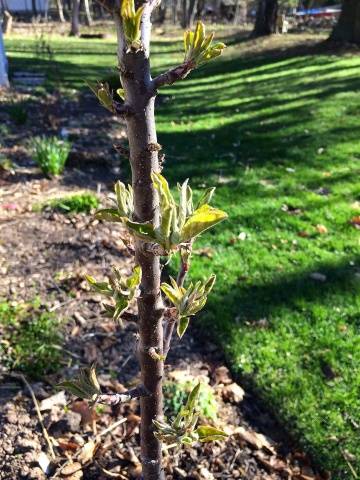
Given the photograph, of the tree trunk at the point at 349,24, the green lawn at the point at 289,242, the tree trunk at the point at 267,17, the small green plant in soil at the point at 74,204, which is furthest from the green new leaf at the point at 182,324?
the tree trunk at the point at 267,17

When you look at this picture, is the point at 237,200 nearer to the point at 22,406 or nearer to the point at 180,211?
the point at 22,406

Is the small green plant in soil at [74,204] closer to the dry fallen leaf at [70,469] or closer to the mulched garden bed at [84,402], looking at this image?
the mulched garden bed at [84,402]

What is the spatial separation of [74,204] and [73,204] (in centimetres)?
1

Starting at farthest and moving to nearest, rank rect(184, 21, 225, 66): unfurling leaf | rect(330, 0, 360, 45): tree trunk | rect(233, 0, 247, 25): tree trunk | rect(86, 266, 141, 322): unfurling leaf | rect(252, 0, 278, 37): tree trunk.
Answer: rect(233, 0, 247, 25): tree trunk < rect(252, 0, 278, 37): tree trunk < rect(330, 0, 360, 45): tree trunk < rect(86, 266, 141, 322): unfurling leaf < rect(184, 21, 225, 66): unfurling leaf

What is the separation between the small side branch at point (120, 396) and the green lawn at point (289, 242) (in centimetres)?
154

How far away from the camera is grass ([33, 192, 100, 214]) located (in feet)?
16.2

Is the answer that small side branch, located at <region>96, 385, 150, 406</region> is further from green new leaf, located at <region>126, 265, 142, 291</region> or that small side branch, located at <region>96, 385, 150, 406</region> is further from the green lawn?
the green lawn

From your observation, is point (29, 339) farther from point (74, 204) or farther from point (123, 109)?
point (123, 109)

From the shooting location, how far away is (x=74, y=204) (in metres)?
4.94

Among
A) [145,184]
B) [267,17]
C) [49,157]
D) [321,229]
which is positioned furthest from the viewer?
[267,17]

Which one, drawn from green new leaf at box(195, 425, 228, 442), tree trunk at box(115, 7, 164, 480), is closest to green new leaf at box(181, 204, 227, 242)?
tree trunk at box(115, 7, 164, 480)

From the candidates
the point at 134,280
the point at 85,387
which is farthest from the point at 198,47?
the point at 85,387

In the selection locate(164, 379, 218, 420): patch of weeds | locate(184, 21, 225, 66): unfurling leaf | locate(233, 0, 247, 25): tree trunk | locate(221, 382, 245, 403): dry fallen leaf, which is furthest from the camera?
locate(233, 0, 247, 25): tree trunk

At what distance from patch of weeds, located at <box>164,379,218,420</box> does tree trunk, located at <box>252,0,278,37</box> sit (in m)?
19.0
